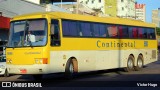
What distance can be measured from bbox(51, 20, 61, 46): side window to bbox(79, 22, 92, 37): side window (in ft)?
6.91

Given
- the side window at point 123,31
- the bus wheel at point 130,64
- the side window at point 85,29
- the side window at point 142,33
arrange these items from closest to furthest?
the side window at point 85,29 → the side window at point 123,31 → the bus wheel at point 130,64 → the side window at point 142,33

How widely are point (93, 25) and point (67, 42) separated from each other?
2943mm

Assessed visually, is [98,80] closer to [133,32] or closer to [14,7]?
[133,32]

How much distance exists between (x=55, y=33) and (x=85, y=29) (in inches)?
113

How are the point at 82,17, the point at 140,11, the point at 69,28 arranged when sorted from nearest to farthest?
the point at 69,28
the point at 82,17
the point at 140,11

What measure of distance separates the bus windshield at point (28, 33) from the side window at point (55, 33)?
0.45 metres

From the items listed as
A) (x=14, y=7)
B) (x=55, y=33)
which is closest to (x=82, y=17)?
(x=55, y=33)

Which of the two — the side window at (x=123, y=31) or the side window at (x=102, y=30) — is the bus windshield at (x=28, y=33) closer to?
the side window at (x=102, y=30)

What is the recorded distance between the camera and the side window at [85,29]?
20422 mm

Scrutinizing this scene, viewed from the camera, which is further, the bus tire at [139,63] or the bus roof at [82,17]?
the bus tire at [139,63]

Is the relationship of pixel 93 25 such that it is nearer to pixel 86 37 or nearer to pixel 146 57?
pixel 86 37

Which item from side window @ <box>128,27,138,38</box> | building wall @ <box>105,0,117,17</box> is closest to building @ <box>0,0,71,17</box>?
side window @ <box>128,27,138,38</box>

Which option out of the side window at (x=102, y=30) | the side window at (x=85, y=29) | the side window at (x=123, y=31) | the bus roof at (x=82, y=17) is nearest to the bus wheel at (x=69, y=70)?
the side window at (x=85, y=29)

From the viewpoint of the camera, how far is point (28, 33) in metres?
17.8
